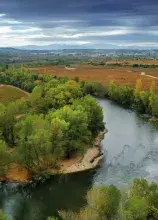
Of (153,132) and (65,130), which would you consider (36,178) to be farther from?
(153,132)

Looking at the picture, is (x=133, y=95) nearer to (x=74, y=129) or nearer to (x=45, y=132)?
(x=74, y=129)

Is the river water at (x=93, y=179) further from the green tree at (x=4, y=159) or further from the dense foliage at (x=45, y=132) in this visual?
the dense foliage at (x=45, y=132)

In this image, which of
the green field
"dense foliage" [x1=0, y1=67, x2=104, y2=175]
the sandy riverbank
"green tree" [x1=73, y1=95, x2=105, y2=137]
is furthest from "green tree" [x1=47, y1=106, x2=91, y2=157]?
the green field

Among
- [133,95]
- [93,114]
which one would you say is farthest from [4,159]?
[133,95]

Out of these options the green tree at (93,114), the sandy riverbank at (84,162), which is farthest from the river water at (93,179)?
the green tree at (93,114)

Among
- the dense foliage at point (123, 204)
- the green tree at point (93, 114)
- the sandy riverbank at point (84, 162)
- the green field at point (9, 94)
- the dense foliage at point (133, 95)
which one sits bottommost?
the green field at point (9, 94)

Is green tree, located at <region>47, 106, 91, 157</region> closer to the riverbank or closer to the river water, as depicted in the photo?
the riverbank

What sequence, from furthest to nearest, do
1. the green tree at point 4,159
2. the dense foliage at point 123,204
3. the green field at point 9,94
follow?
1. the green field at point 9,94
2. the green tree at point 4,159
3. the dense foliage at point 123,204
